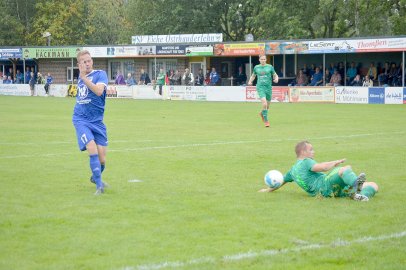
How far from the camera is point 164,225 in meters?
7.80

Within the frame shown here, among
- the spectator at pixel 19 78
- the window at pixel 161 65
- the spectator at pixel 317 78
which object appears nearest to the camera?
the spectator at pixel 317 78

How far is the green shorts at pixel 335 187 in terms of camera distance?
907 cm

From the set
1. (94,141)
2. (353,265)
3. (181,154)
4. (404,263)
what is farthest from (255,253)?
(181,154)

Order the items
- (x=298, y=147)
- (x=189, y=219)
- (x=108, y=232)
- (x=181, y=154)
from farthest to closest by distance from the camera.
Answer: (x=181, y=154), (x=298, y=147), (x=189, y=219), (x=108, y=232)

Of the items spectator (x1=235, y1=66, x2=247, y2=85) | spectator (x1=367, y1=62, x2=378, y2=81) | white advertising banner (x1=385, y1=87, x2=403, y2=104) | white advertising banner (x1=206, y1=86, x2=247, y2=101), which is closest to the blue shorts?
white advertising banner (x1=385, y1=87, x2=403, y2=104)

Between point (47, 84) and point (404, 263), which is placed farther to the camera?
point (47, 84)

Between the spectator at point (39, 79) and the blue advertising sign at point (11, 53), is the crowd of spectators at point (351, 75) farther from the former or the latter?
the blue advertising sign at point (11, 53)

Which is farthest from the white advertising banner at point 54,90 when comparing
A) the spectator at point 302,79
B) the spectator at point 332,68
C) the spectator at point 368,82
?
the spectator at point 368,82

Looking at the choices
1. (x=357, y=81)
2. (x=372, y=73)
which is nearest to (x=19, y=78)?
(x=357, y=81)

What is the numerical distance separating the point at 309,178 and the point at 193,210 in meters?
1.72

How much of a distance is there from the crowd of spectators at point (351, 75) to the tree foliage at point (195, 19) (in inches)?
597

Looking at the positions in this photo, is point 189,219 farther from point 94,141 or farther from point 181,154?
point 181,154

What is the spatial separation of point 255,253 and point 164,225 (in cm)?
151

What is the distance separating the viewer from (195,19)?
75.6 meters
